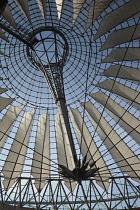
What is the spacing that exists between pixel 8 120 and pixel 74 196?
34.7ft

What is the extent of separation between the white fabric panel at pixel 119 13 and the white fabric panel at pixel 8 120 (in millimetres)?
11205

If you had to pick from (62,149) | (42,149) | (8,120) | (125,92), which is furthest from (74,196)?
(125,92)

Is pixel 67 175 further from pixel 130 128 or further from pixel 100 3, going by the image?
pixel 100 3

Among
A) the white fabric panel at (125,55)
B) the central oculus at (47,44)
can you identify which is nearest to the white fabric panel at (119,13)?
the white fabric panel at (125,55)

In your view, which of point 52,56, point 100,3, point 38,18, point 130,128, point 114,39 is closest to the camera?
point 100,3

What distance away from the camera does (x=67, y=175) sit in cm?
1483

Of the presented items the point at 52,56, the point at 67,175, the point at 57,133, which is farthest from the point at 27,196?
the point at 52,56

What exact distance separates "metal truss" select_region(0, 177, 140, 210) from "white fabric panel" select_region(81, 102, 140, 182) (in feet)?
4.56

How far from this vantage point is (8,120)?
74.9 ft

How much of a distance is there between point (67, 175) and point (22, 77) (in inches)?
628

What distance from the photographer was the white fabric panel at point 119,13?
54.5ft

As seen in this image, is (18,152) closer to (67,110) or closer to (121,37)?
(67,110)

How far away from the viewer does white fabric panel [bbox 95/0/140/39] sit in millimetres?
16625

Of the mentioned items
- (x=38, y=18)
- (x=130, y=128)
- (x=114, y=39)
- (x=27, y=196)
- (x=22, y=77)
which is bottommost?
(x=27, y=196)
